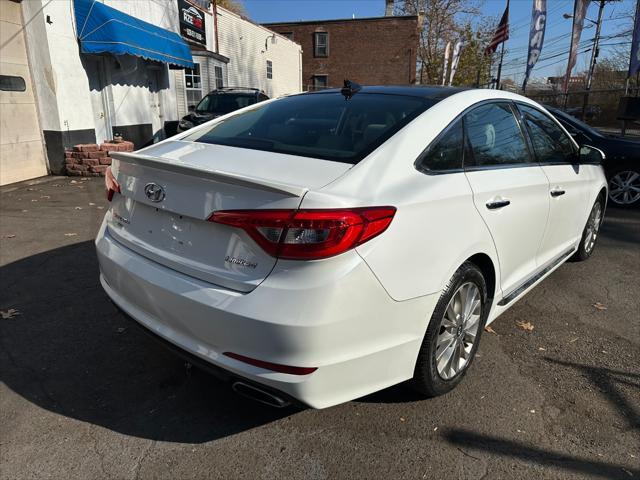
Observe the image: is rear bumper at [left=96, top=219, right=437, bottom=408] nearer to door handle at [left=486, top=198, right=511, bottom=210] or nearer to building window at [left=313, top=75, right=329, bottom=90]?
door handle at [left=486, top=198, right=511, bottom=210]

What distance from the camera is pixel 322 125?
2.74m

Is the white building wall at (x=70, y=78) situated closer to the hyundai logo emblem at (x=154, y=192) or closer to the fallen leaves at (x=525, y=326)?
the hyundai logo emblem at (x=154, y=192)

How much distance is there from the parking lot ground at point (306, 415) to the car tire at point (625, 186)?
14.6ft

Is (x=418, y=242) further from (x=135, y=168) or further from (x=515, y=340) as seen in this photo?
(x=515, y=340)

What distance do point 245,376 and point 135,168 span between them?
1225 millimetres

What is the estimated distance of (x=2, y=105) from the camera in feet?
25.9

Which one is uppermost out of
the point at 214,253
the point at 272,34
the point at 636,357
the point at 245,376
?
the point at 272,34

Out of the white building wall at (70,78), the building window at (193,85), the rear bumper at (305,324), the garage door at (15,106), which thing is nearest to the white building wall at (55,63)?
the white building wall at (70,78)

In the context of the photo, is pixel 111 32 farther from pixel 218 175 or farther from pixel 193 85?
pixel 218 175

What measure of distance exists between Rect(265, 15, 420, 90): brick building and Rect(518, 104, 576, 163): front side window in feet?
115

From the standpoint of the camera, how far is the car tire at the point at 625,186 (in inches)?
291

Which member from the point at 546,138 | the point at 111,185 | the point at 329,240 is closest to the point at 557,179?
the point at 546,138

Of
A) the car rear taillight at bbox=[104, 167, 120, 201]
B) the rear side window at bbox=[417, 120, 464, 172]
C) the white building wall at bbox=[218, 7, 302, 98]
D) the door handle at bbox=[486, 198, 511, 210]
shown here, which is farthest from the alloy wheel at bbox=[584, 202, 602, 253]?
the white building wall at bbox=[218, 7, 302, 98]

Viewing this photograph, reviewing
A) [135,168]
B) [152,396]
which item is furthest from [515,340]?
[135,168]
